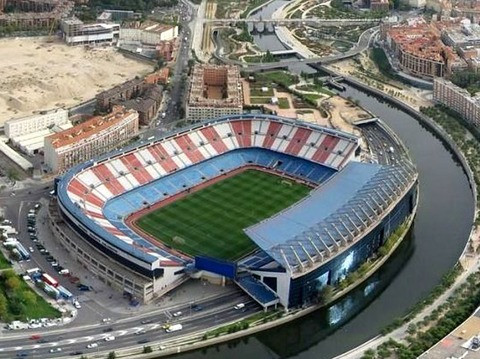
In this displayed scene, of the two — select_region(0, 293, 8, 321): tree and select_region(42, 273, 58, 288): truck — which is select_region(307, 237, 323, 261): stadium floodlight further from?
select_region(0, 293, 8, 321): tree

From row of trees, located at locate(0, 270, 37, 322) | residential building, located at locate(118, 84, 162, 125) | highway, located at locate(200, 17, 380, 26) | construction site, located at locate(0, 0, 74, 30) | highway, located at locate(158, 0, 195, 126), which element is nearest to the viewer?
row of trees, located at locate(0, 270, 37, 322)

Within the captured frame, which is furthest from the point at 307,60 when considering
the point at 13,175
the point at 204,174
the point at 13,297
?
the point at 13,297

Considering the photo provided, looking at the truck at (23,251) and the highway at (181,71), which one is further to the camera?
the highway at (181,71)

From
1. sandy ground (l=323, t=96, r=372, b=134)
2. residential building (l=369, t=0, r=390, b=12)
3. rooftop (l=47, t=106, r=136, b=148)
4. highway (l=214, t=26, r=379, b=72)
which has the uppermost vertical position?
residential building (l=369, t=0, r=390, b=12)

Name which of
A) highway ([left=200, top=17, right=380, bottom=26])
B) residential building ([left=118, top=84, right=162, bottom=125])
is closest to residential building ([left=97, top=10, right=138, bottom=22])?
highway ([left=200, top=17, right=380, bottom=26])

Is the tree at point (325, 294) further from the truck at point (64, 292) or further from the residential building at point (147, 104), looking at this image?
the residential building at point (147, 104)

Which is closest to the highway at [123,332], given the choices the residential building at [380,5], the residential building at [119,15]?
the residential building at [119,15]

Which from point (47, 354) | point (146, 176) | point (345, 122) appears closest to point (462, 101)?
point (345, 122)
